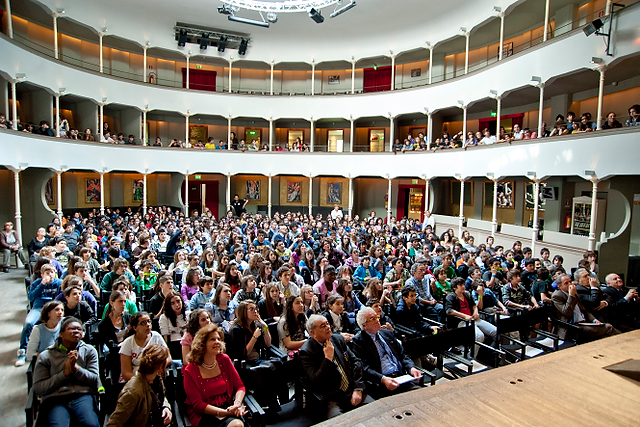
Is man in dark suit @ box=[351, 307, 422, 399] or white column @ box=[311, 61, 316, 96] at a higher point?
white column @ box=[311, 61, 316, 96]

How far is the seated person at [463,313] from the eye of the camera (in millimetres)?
5902

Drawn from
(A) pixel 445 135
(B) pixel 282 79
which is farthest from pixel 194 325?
(B) pixel 282 79

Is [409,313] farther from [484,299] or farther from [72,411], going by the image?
[72,411]

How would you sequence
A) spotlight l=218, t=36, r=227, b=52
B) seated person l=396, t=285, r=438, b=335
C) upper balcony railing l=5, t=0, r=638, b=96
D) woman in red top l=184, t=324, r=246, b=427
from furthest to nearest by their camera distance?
spotlight l=218, t=36, r=227, b=52
upper balcony railing l=5, t=0, r=638, b=96
seated person l=396, t=285, r=438, b=335
woman in red top l=184, t=324, r=246, b=427

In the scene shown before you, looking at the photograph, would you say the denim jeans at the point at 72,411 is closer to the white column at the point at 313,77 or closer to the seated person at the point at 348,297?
the seated person at the point at 348,297

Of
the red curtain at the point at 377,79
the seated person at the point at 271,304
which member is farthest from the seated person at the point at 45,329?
the red curtain at the point at 377,79

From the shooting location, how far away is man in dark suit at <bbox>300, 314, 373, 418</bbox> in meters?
3.76

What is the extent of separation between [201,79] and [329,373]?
22527 millimetres

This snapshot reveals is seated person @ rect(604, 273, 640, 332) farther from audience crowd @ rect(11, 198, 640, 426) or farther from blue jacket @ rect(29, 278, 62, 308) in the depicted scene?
blue jacket @ rect(29, 278, 62, 308)

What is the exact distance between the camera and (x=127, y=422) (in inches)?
118

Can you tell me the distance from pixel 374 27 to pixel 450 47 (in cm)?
387

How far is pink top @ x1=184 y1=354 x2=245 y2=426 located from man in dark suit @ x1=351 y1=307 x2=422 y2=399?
4.39ft

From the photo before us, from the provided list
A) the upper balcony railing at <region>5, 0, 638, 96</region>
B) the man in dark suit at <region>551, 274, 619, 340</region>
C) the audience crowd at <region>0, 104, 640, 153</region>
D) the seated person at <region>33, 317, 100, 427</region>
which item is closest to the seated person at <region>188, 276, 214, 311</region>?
the seated person at <region>33, 317, 100, 427</region>

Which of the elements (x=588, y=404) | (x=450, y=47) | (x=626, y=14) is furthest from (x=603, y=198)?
(x=588, y=404)
